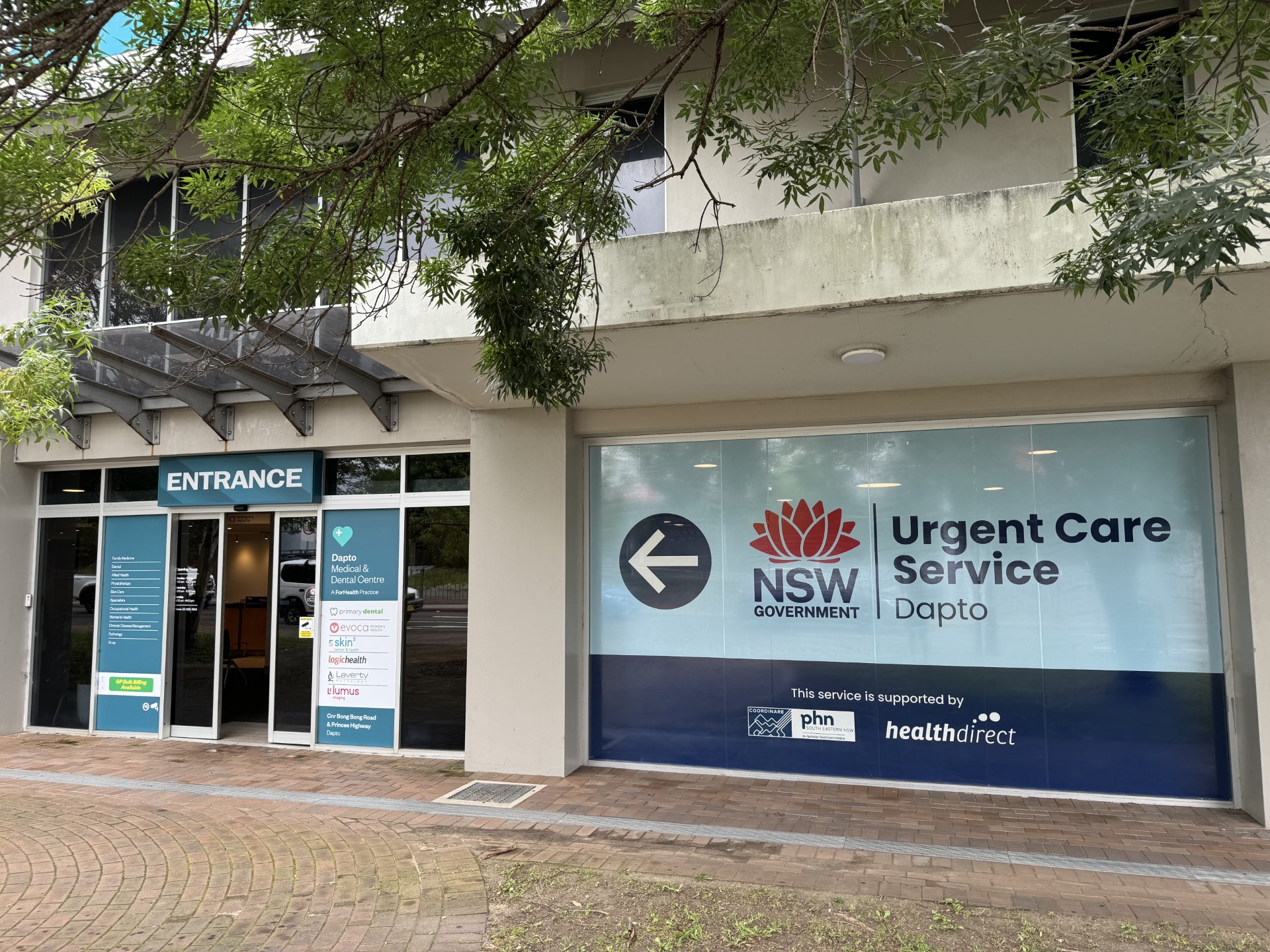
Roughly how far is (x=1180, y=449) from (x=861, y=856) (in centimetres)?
405

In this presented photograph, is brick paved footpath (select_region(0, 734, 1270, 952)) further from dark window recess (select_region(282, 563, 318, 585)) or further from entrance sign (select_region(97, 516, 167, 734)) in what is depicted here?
dark window recess (select_region(282, 563, 318, 585))

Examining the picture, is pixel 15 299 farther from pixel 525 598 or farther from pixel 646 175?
pixel 646 175

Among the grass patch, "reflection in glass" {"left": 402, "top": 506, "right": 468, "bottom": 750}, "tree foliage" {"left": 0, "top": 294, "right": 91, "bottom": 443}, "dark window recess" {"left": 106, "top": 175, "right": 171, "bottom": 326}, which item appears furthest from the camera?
"dark window recess" {"left": 106, "top": 175, "right": 171, "bottom": 326}

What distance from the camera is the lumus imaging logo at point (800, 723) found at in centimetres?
717

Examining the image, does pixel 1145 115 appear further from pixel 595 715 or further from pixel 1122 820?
pixel 595 715

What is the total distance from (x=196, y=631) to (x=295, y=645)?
53.4 inches

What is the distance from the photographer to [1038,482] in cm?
695

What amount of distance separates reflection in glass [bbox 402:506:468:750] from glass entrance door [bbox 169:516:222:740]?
2.33m

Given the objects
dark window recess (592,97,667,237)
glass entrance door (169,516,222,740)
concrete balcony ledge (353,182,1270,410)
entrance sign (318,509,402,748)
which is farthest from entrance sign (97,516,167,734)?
dark window recess (592,97,667,237)

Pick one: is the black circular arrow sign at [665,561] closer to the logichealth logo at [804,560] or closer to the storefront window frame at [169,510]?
the logichealth logo at [804,560]

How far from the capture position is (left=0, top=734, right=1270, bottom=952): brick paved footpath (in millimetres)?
4559

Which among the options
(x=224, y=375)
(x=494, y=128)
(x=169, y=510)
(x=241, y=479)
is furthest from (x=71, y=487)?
(x=494, y=128)

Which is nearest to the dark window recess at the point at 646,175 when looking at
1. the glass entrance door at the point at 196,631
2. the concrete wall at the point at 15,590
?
the glass entrance door at the point at 196,631

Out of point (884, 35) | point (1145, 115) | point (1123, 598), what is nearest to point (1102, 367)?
point (1123, 598)
